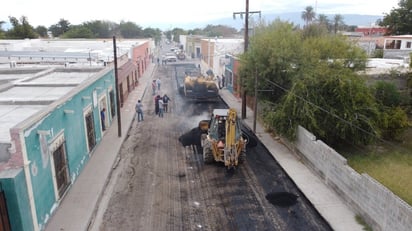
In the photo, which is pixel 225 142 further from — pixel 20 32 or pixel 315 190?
pixel 20 32

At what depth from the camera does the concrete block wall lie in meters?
9.10

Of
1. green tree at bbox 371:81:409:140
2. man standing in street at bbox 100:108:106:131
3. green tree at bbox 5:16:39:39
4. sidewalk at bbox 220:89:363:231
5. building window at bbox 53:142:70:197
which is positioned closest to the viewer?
sidewalk at bbox 220:89:363:231

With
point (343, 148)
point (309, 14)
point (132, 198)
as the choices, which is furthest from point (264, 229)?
point (309, 14)

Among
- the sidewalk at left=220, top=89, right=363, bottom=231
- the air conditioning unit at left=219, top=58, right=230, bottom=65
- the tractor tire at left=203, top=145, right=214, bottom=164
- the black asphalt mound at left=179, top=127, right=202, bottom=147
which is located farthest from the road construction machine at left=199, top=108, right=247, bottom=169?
the air conditioning unit at left=219, top=58, right=230, bottom=65

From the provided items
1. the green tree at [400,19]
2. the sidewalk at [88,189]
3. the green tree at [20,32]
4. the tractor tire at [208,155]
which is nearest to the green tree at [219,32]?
the green tree at [20,32]

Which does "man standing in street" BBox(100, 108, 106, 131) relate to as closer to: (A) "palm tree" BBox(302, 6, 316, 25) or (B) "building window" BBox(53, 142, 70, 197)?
(B) "building window" BBox(53, 142, 70, 197)

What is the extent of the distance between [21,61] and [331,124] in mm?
21592

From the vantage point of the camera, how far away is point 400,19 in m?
50.3

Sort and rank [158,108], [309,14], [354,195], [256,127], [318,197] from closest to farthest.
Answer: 1. [354,195]
2. [318,197]
3. [256,127]
4. [158,108]
5. [309,14]

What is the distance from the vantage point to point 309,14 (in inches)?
4114

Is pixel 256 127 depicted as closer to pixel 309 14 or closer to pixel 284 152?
pixel 284 152

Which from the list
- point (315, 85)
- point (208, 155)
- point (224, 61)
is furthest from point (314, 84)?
point (224, 61)

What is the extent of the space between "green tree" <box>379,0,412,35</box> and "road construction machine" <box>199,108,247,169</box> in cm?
4374

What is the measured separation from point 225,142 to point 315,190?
12.8 feet
